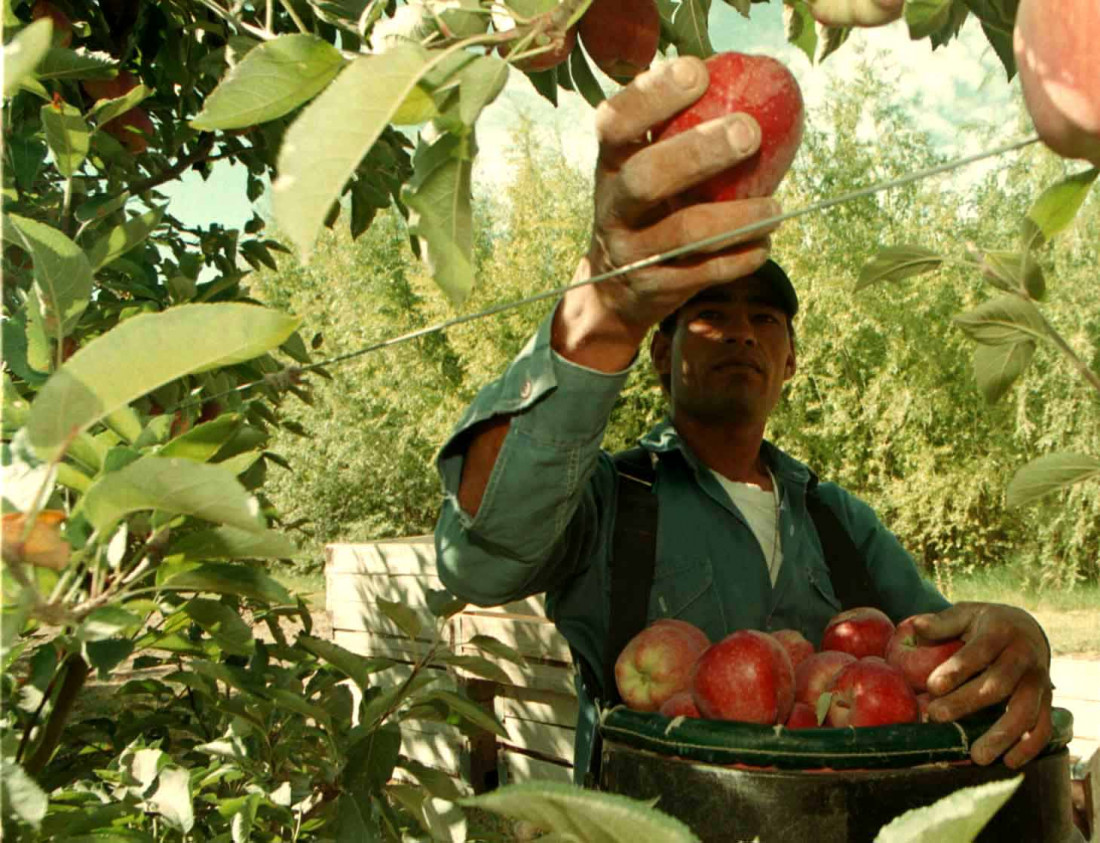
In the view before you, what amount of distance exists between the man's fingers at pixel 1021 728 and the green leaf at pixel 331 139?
2.81ft

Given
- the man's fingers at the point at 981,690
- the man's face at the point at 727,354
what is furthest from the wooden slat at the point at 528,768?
the man's fingers at the point at 981,690

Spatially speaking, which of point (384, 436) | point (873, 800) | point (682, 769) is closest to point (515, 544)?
point (682, 769)

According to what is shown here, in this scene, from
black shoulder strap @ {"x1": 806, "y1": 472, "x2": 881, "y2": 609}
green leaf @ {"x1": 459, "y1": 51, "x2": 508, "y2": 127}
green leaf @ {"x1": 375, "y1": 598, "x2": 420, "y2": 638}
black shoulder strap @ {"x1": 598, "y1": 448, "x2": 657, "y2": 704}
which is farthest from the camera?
black shoulder strap @ {"x1": 806, "y1": 472, "x2": 881, "y2": 609}

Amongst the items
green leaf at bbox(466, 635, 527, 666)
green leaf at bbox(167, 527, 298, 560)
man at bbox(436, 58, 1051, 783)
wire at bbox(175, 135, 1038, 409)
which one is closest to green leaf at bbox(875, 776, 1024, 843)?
wire at bbox(175, 135, 1038, 409)

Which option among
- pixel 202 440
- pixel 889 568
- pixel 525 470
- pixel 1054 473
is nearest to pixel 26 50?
pixel 202 440

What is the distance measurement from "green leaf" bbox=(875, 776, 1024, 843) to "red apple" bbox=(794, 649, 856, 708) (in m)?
1.02

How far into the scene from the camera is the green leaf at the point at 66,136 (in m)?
1.03

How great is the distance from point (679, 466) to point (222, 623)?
1.16 metres

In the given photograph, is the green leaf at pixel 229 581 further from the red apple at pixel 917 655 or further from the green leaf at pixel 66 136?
the red apple at pixel 917 655

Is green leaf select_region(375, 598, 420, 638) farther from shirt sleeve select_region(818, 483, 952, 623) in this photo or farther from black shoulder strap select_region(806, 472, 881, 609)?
shirt sleeve select_region(818, 483, 952, 623)

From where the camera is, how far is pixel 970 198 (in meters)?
10.0

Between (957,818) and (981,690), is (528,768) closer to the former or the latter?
(981,690)

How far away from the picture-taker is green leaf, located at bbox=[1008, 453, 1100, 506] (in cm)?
80

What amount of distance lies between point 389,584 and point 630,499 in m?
2.77
